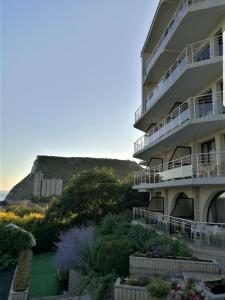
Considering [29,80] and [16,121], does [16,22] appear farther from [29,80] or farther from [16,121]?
[16,121]

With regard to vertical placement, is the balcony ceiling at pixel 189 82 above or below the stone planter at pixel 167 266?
above

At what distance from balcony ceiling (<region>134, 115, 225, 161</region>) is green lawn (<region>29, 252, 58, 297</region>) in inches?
389

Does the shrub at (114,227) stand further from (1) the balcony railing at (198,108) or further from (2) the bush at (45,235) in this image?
A: (1) the balcony railing at (198,108)

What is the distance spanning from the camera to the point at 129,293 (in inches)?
284

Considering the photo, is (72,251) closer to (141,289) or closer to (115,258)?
(115,258)

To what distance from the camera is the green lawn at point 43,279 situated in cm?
1145

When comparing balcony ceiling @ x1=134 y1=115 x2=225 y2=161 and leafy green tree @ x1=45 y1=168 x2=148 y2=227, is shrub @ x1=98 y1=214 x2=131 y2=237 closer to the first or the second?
balcony ceiling @ x1=134 y1=115 x2=225 y2=161

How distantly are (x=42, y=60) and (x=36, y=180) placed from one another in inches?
2043

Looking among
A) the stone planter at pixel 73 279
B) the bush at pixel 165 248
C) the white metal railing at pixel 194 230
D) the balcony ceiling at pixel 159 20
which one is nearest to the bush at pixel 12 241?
the stone planter at pixel 73 279

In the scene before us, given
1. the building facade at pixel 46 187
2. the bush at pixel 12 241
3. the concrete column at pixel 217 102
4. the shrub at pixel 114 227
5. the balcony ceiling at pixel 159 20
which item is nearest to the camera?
the shrub at pixel 114 227

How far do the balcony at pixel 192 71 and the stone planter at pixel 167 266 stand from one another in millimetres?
9320

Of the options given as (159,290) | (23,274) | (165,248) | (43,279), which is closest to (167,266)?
(165,248)

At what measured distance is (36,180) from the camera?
64.3 m

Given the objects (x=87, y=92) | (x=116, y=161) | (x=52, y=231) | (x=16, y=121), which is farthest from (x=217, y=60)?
(x=116, y=161)
